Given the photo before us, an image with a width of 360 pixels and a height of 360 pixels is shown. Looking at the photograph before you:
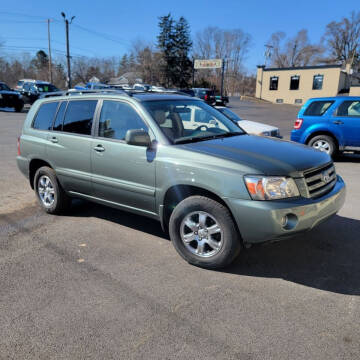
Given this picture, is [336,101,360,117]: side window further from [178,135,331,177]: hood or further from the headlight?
the headlight

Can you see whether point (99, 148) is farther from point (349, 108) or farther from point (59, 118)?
point (349, 108)

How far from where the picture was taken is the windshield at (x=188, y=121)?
13.4ft

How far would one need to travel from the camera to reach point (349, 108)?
9062mm

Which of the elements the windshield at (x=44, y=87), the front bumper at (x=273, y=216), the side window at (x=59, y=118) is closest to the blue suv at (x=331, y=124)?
the front bumper at (x=273, y=216)

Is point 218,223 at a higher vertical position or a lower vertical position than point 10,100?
lower

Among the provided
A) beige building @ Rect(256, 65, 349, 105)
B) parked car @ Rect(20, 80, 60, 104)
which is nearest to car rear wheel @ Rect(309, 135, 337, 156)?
parked car @ Rect(20, 80, 60, 104)

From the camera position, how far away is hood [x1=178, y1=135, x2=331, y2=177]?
3338mm

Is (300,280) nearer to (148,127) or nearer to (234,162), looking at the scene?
(234,162)

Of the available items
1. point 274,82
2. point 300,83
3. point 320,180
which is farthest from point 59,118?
point 274,82

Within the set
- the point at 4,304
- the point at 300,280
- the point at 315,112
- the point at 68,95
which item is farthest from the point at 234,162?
the point at 315,112

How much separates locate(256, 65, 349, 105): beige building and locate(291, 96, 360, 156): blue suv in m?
34.0

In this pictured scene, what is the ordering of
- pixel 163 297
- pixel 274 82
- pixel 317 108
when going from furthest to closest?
pixel 274 82 < pixel 317 108 < pixel 163 297

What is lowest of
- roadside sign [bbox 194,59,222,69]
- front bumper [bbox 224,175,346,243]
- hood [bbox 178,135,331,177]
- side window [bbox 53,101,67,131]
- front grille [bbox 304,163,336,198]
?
front bumper [bbox 224,175,346,243]

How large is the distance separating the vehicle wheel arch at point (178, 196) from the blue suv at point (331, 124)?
667 centimetres
